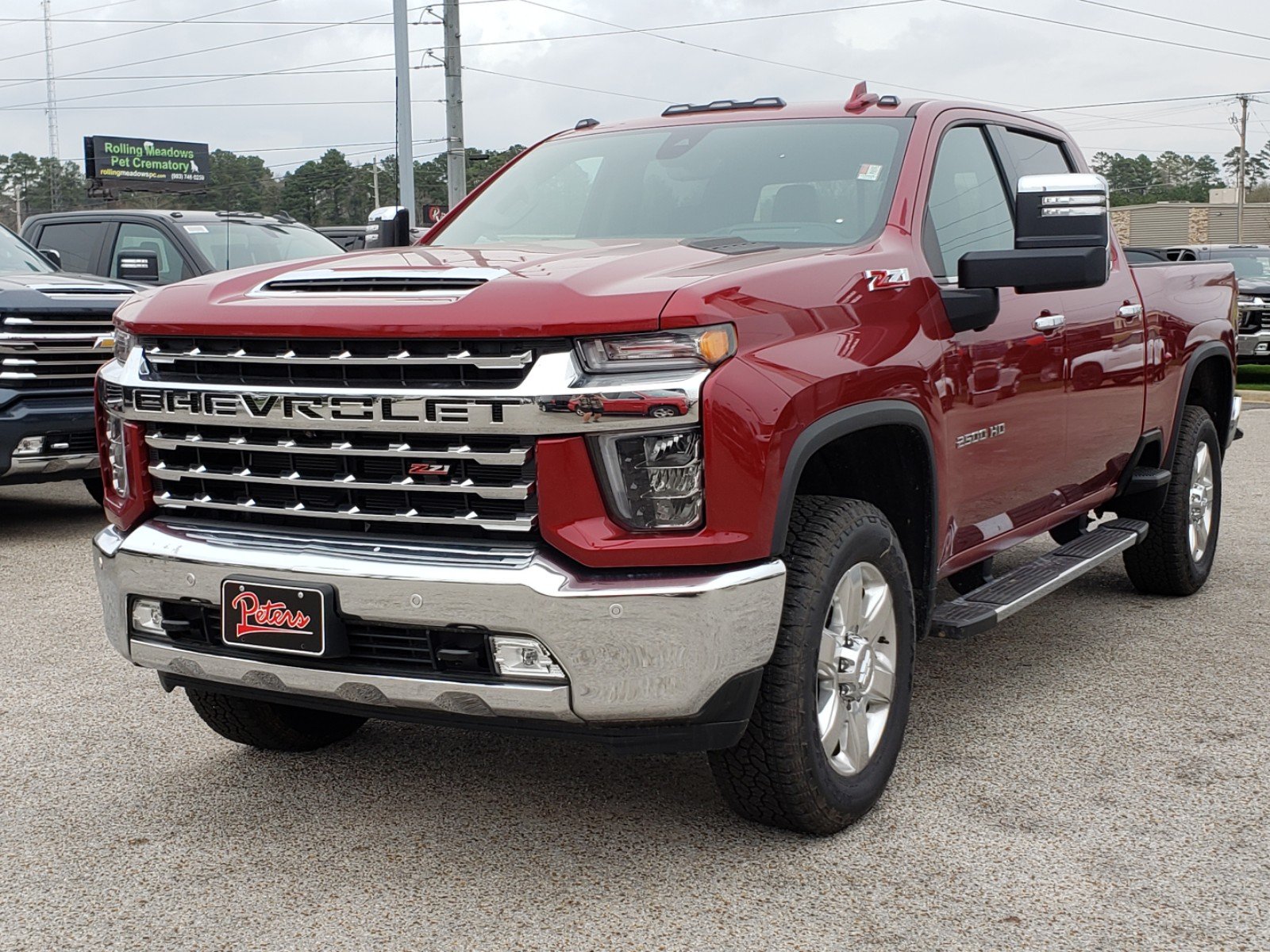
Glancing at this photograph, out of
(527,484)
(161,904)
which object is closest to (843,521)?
(527,484)

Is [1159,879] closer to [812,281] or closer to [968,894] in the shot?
[968,894]

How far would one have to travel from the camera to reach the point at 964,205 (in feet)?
15.2

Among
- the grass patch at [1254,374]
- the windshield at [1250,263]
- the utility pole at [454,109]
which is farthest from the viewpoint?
the utility pole at [454,109]

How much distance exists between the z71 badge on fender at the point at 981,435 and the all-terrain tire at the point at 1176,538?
2.06 m

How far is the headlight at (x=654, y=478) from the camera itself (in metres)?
3.12

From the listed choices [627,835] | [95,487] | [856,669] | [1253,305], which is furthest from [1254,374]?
[627,835]

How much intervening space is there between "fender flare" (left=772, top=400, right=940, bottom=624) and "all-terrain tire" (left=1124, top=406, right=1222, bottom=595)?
2429 mm

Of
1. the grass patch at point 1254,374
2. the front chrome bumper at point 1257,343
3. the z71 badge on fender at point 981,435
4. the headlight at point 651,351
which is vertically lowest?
the grass patch at point 1254,374

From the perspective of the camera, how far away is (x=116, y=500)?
12.5ft

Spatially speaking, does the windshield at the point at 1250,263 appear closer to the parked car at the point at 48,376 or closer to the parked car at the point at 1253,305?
the parked car at the point at 1253,305

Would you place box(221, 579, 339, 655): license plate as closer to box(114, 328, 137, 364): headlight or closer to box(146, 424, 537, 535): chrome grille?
box(146, 424, 537, 535): chrome grille

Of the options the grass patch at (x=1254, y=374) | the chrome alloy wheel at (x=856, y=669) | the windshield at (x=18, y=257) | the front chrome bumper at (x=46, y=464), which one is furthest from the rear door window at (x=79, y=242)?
the grass patch at (x=1254, y=374)

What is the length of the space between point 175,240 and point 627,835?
805 centimetres

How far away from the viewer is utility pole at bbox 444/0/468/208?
2586 centimetres
